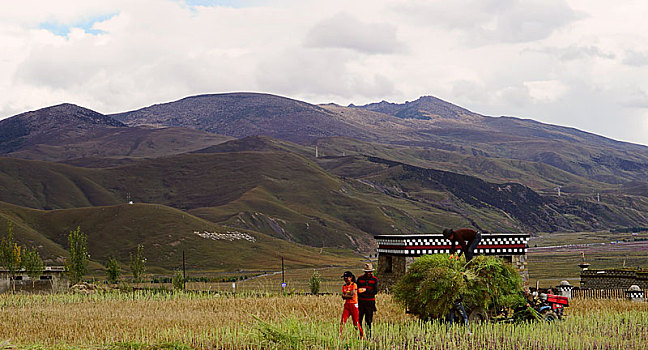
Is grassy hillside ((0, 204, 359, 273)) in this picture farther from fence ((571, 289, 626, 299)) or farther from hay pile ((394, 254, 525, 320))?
hay pile ((394, 254, 525, 320))

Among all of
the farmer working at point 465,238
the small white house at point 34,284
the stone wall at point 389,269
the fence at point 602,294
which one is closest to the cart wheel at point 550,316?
the farmer working at point 465,238

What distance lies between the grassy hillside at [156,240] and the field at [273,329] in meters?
91.0

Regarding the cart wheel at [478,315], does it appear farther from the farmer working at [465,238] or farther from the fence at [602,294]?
the fence at [602,294]

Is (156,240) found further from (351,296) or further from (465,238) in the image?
(351,296)

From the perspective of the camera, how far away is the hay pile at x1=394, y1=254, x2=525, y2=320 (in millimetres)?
19094

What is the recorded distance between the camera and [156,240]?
126938mm

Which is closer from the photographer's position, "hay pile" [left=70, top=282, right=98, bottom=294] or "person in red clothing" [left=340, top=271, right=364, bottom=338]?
"person in red clothing" [left=340, top=271, right=364, bottom=338]

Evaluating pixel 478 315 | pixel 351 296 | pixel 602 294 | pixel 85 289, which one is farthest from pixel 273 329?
pixel 85 289

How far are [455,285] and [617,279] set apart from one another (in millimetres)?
21195

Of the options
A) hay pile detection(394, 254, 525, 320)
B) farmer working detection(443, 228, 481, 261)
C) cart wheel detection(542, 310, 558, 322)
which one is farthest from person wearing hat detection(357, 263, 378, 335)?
cart wheel detection(542, 310, 558, 322)

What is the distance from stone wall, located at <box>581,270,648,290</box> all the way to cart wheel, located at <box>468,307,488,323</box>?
18.8 m

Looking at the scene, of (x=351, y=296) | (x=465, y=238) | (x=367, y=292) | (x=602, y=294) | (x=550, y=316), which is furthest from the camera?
(x=602, y=294)

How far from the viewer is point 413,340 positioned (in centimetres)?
1688

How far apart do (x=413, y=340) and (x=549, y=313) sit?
239 inches
